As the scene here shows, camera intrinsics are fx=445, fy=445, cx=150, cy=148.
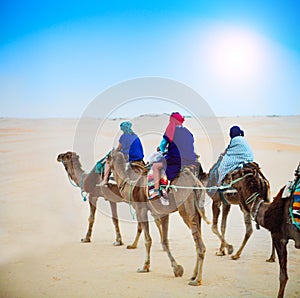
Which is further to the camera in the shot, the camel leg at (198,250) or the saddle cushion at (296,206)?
the camel leg at (198,250)

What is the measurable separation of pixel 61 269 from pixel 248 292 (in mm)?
3247

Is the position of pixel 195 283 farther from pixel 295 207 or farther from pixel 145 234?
pixel 295 207

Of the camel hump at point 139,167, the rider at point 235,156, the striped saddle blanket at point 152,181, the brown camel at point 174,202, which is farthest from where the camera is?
the camel hump at point 139,167

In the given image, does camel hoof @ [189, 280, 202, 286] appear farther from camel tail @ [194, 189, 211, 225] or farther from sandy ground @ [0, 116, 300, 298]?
camel tail @ [194, 189, 211, 225]

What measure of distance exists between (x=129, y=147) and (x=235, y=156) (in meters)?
2.27

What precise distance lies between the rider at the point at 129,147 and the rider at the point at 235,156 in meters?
1.66

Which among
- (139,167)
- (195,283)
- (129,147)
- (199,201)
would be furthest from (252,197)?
(129,147)

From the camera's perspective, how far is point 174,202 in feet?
23.8

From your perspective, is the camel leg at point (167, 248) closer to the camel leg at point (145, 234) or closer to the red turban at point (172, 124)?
the camel leg at point (145, 234)

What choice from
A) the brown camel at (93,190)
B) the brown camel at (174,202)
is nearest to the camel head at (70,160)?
the brown camel at (93,190)

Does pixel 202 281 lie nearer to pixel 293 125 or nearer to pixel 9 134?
pixel 9 134

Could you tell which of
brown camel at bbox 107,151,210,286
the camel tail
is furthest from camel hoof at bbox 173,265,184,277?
the camel tail

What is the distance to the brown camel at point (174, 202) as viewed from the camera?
703cm

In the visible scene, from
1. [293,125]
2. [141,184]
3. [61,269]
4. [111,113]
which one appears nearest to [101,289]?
[61,269]
